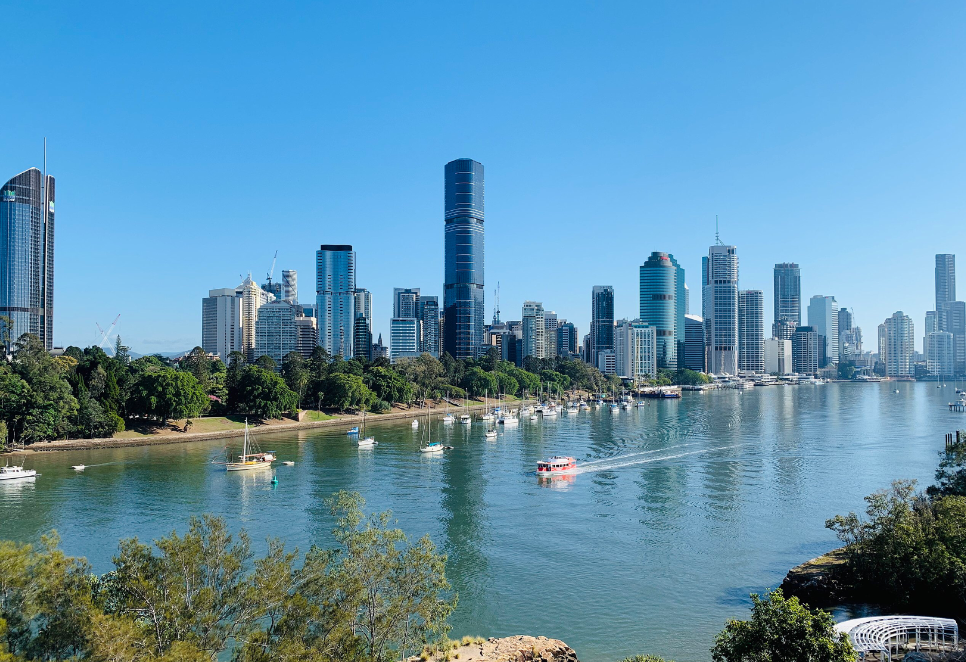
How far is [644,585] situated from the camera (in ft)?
139

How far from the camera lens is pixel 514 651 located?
98.0ft

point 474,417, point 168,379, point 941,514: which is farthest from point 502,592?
point 474,417

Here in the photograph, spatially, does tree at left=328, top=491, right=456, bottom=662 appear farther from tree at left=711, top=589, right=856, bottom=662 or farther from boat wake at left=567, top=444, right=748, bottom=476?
boat wake at left=567, top=444, right=748, bottom=476

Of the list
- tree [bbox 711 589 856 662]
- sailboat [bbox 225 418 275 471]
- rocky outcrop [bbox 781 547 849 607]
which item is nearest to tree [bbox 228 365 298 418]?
sailboat [bbox 225 418 275 471]

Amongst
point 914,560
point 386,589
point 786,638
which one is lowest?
point 914,560

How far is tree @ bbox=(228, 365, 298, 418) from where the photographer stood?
11721 cm

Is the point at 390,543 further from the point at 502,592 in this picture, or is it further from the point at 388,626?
the point at 502,592

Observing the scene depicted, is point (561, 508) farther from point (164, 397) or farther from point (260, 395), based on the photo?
point (260, 395)

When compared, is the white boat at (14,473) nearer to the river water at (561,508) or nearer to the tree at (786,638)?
the river water at (561,508)

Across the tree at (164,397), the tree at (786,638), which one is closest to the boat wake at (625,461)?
the tree at (786,638)

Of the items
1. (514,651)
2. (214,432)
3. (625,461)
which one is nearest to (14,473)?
(214,432)

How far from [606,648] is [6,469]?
65649 millimetres

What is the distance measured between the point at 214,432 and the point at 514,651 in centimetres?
8941

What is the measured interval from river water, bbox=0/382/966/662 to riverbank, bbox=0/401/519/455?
136 inches
